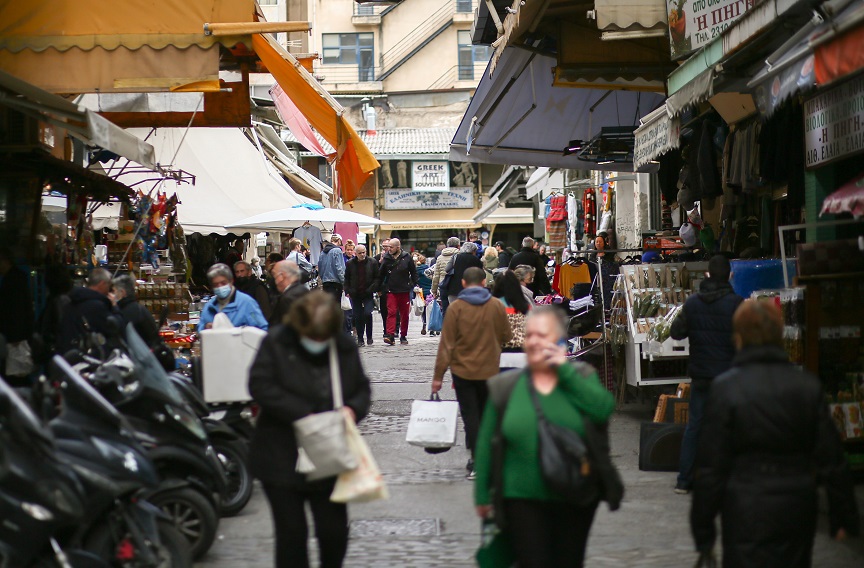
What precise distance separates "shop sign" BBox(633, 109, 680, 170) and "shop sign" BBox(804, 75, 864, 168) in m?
1.12

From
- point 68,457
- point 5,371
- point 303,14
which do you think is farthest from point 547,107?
point 303,14

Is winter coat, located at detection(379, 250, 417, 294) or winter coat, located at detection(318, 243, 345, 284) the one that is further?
winter coat, located at detection(379, 250, 417, 294)

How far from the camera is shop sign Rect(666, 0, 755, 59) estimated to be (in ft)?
33.9

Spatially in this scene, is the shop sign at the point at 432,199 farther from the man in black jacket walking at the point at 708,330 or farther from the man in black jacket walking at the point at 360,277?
the man in black jacket walking at the point at 708,330

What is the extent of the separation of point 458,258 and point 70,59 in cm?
868

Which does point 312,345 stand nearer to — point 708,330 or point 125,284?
point 708,330

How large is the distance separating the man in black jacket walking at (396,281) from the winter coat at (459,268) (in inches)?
135

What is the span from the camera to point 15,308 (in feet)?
33.4

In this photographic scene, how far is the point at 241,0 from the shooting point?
10.9m

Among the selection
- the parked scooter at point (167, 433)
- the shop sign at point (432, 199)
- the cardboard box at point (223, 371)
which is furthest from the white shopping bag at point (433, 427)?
the shop sign at point (432, 199)

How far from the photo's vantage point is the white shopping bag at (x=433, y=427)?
9031mm

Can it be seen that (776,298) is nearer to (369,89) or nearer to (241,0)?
(241,0)

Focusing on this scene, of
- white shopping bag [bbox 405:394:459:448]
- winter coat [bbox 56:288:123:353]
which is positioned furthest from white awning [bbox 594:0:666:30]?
winter coat [bbox 56:288:123:353]

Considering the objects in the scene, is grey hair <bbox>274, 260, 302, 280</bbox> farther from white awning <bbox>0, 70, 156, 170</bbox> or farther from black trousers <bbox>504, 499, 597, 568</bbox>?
black trousers <bbox>504, 499, 597, 568</bbox>
